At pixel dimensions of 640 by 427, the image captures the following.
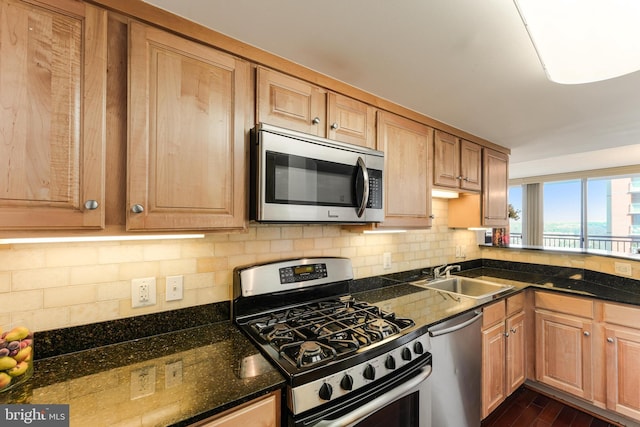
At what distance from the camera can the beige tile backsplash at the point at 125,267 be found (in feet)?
3.56

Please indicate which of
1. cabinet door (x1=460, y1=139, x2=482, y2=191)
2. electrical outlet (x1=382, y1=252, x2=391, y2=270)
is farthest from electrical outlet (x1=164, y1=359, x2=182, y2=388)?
cabinet door (x1=460, y1=139, x2=482, y2=191)

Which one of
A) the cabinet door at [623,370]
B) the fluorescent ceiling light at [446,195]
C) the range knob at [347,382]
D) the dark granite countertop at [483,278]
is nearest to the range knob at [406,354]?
the dark granite countertop at [483,278]

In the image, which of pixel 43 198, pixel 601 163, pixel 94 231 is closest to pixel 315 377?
pixel 94 231

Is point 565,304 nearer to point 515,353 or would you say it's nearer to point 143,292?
point 515,353

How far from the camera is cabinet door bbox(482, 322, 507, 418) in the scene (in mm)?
1976

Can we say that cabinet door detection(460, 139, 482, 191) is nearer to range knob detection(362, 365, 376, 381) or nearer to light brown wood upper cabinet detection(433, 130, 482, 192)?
light brown wood upper cabinet detection(433, 130, 482, 192)

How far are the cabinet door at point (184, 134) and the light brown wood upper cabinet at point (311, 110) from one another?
4.1 inches

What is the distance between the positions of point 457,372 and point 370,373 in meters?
0.86

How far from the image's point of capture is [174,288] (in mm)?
1380

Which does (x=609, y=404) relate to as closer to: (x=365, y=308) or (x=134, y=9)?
(x=365, y=308)

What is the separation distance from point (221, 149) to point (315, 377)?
0.98 metres

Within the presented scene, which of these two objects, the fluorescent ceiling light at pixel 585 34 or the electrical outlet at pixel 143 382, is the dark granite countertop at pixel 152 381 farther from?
the fluorescent ceiling light at pixel 585 34

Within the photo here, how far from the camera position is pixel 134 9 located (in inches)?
41.2

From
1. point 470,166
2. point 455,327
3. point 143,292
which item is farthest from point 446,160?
point 143,292
